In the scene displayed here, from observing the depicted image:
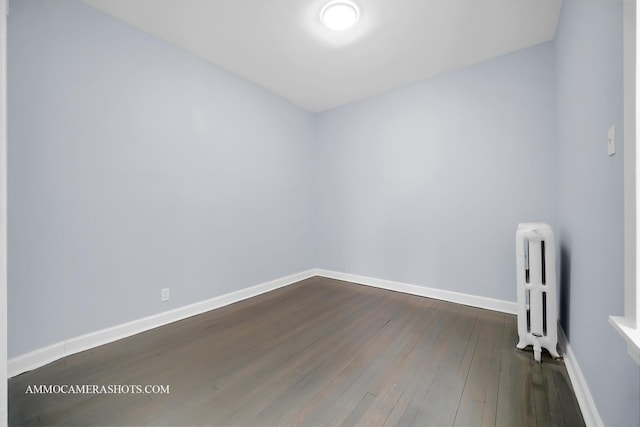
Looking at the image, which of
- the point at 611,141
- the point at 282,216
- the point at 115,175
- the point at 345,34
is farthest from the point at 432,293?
the point at 115,175

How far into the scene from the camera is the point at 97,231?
1.99 meters

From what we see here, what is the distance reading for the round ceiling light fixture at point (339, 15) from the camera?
1.97 metres

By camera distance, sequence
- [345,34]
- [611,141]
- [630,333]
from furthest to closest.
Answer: [345,34] → [611,141] → [630,333]

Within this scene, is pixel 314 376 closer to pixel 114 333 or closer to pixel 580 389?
pixel 580 389

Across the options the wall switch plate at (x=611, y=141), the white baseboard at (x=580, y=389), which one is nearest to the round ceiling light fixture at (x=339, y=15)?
the wall switch plate at (x=611, y=141)

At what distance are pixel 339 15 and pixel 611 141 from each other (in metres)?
1.95

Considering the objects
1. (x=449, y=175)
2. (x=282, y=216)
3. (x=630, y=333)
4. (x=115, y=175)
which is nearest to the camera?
(x=630, y=333)

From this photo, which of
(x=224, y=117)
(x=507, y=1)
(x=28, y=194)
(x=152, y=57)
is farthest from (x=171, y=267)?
(x=507, y=1)

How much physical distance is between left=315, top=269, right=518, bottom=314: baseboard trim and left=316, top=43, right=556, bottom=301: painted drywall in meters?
0.07

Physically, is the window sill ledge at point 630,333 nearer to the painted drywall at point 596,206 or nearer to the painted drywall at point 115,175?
the painted drywall at point 596,206

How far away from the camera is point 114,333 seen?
2059mm

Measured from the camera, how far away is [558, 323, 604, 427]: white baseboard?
1207 millimetres

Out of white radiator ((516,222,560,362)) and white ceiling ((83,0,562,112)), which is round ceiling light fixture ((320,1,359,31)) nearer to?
white ceiling ((83,0,562,112))

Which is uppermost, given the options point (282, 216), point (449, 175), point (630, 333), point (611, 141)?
point (449, 175)
